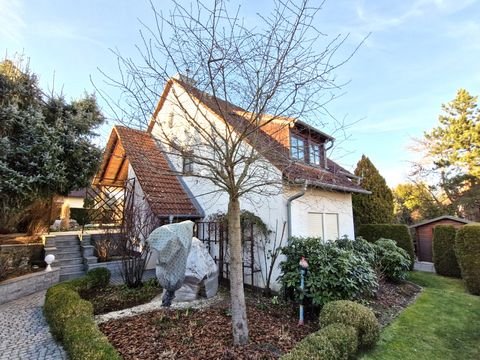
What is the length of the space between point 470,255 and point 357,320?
7529 millimetres

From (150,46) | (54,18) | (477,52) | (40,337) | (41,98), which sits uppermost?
(477,52)

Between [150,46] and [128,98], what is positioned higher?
[150,46]

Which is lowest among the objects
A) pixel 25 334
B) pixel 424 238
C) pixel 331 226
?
pixel 25 334

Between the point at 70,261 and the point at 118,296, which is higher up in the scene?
the point at 70,261

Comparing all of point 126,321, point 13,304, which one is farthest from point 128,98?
point 13,304

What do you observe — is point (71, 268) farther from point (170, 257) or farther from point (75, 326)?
point (75, 326)

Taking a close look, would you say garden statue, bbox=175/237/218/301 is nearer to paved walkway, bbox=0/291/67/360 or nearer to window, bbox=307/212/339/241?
paved walkway, bbox=0/291/67/360

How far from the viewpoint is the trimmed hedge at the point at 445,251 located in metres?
12.2

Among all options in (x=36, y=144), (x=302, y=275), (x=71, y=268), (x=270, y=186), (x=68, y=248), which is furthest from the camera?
(x=68, y=248)

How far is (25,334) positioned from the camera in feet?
18.4

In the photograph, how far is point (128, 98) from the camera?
4.89 metres

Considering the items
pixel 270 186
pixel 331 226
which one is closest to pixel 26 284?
pixel 270 186

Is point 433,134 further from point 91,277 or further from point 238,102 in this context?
point 91,277

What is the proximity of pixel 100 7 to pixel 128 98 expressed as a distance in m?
3.07
